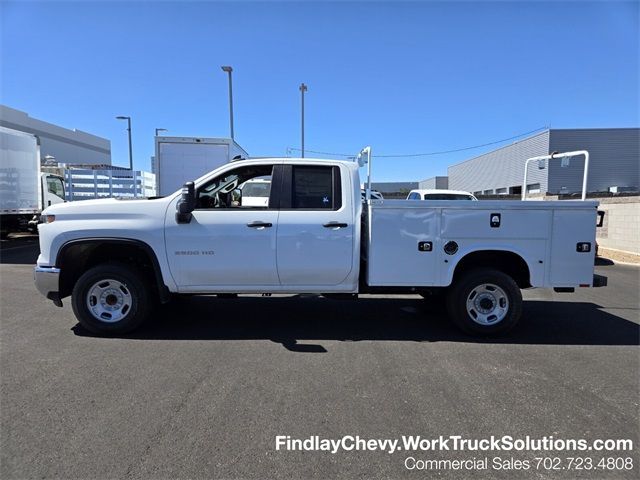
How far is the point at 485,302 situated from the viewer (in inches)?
197

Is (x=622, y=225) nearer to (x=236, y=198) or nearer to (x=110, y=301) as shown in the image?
(x=236, y=198)

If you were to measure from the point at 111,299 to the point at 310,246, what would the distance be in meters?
2.46

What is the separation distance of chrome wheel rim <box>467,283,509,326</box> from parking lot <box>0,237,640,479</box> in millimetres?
267

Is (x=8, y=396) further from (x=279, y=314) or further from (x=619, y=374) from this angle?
(x=619, y=374)

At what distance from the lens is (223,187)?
5.29m

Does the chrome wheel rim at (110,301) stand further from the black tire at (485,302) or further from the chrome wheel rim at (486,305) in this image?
the chrome wheel rim at (486,305)

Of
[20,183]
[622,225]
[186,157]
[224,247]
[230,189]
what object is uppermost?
[186,157]

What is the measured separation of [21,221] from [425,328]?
51.1 feet

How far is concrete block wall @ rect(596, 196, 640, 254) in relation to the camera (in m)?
13.2

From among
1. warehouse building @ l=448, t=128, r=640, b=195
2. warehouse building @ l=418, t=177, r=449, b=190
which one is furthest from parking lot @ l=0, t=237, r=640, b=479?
warehouse building @ l=418, t=177, r=449, b=190

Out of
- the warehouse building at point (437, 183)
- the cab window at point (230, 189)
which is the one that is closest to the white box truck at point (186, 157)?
the cab window at point (230, 189)

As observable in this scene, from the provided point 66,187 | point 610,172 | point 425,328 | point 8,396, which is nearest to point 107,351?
point 8,396

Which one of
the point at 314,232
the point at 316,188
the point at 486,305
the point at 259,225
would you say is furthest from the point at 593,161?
the point at 259,225

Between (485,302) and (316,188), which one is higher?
(316,188)
